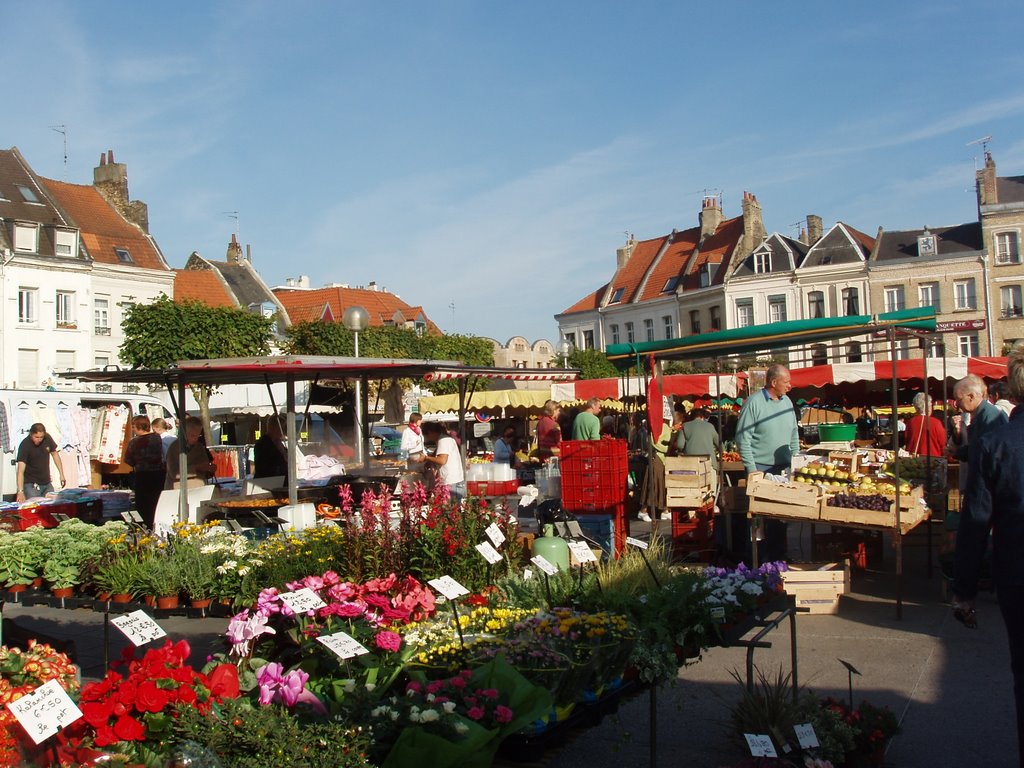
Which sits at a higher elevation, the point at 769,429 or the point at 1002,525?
the point at 769,429

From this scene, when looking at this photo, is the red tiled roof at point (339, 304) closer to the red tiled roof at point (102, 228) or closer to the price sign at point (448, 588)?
the red tiled roof at point (102, 228)

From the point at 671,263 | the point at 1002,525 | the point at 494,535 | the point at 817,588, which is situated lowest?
the point at 817,588

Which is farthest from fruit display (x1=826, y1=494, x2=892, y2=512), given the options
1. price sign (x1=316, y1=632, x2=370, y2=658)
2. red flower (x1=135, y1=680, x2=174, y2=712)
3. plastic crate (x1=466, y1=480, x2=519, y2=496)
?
red flower (x1=135, y1=680, x2=174, y2=712)

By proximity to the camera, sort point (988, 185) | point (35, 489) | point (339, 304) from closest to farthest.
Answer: point (35, 489)
point (988, 185)
point (339, 304)

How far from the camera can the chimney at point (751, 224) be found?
2004 inches

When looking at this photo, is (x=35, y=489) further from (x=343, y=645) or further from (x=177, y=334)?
(x=177, y=334)

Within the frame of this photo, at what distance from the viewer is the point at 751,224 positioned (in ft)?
167

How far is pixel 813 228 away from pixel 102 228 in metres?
35.7

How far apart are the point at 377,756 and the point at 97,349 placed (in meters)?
40.0

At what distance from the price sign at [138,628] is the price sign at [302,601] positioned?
584 millimetres

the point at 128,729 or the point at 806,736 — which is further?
the point at 806,736

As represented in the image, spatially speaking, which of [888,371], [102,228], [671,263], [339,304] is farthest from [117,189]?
[888,371]

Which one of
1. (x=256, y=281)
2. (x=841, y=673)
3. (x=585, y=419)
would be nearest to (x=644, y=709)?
(x=841, y=673)

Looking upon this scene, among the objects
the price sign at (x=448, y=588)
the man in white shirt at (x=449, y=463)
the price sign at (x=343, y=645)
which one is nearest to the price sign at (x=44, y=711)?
the price sign at (x=343, y=645)
